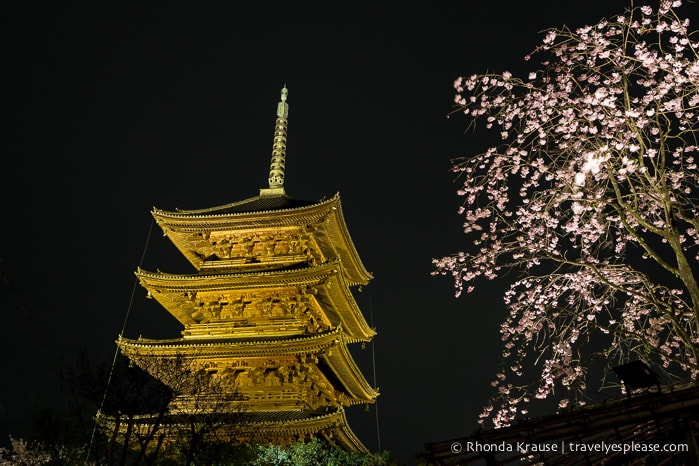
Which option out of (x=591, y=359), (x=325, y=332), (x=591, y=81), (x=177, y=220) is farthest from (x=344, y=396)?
(x=591, y=81)

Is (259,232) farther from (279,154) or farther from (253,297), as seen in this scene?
(279,154)

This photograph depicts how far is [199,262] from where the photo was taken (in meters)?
22.2

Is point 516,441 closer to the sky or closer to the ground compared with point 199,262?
closer to the ground

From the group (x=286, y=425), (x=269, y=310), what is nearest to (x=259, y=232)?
(x=269, y=310)

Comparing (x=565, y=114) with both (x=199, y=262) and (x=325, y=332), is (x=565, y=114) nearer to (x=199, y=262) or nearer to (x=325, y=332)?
(x=325, y=332)


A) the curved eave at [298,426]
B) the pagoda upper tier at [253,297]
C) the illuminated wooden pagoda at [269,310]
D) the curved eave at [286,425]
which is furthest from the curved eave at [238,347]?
the curved eave at [298,426]

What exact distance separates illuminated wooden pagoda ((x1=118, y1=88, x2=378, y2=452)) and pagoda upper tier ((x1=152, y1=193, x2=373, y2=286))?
4cm

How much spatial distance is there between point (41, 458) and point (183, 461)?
823 cm

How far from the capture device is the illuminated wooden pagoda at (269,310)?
1692 centimetres

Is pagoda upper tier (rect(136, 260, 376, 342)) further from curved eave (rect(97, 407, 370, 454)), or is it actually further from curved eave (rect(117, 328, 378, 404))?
curved eave (rect(97, 407, 370, 454))

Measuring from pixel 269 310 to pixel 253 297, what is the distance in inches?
32.4

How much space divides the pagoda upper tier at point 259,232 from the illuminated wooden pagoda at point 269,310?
0.13 ft

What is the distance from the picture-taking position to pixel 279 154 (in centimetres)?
2506

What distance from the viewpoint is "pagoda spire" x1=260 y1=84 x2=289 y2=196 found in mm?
23375
